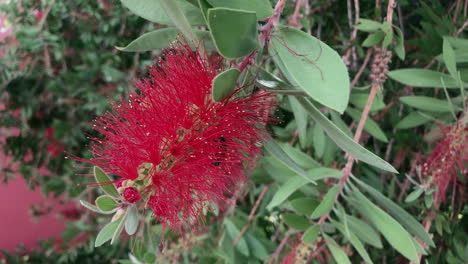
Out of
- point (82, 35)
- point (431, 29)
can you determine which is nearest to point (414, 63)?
point (431, 29)

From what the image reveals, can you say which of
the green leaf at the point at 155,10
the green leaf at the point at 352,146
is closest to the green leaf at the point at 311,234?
the green leaf at the point at 352,146

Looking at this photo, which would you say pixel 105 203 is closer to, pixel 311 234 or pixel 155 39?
pixel 155 39

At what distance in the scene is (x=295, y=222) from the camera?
83 cm

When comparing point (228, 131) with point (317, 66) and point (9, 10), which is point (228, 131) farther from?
point (9, 10)

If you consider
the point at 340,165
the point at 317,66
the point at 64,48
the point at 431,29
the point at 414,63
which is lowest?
the point at 340,165

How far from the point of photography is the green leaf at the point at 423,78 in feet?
2.83

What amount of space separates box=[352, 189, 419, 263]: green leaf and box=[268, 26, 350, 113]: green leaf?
15.4 inches

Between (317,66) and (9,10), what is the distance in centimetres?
129

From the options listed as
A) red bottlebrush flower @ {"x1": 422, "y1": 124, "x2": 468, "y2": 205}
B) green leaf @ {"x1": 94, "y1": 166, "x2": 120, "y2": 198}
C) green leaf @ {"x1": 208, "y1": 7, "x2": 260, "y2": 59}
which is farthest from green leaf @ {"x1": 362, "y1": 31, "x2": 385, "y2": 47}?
green leaf @ {"x1": 94, "y1": 166, "x2": 120, "y2": 198}

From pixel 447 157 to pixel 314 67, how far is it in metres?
0.55

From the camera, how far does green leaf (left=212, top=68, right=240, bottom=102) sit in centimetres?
41

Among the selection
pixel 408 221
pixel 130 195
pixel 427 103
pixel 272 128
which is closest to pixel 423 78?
pixel 427 103

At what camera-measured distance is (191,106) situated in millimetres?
554

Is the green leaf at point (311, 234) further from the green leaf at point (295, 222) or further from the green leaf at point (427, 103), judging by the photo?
the green leaf at point (427, 103)
